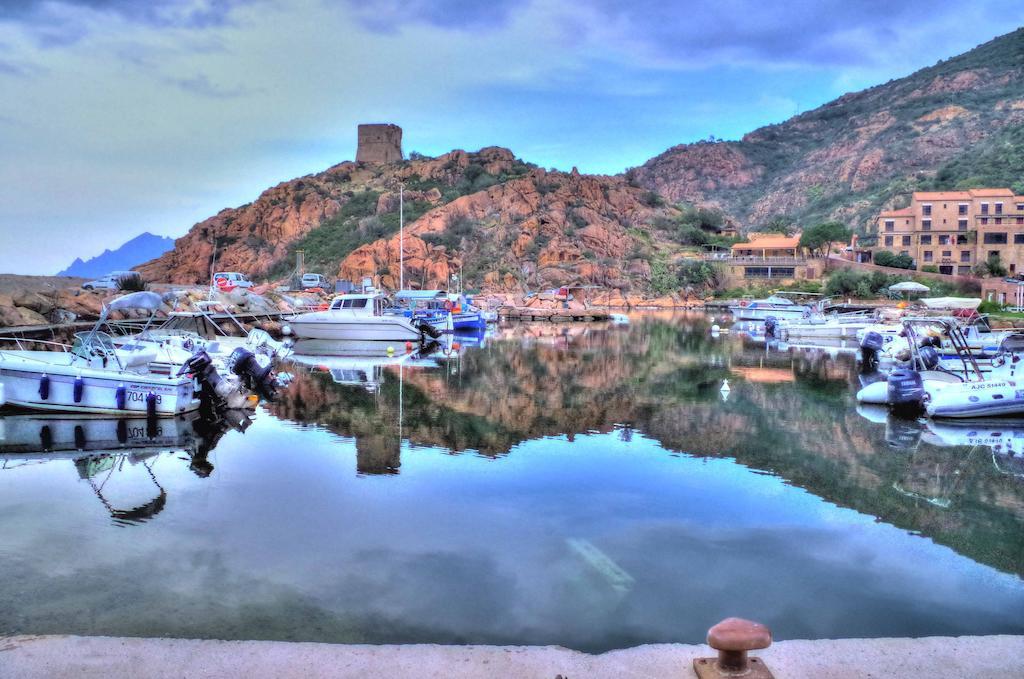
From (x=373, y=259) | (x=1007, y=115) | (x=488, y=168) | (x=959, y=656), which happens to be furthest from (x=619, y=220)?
(x=959, y=656)

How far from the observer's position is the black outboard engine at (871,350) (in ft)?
93.9

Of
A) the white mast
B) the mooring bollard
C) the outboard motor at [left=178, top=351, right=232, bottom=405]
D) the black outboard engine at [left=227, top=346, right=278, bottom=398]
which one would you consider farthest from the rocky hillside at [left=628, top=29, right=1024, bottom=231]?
the mooring bollard

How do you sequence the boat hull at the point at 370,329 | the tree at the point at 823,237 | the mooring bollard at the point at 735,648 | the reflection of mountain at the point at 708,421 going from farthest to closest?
the tree at the point at 823,237
the boat hull at the point at 370,329
the reflection of mountain at the point at 708,421
the mooring bollard at the point at 735,648

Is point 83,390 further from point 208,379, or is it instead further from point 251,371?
point 251,371

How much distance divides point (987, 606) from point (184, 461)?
12.2m

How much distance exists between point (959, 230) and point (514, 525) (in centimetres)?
7640

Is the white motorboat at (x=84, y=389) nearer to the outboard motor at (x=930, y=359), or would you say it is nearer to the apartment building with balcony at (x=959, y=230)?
the outboard motor at (x=930, y=359)

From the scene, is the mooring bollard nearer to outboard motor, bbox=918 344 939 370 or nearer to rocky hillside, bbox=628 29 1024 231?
outboard motor, bbox=918 344 939 370

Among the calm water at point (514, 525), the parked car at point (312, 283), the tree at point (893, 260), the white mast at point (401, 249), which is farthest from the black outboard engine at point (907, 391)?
the tree at point (893, 260)

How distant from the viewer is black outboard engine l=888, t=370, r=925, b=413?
18125 millimetres

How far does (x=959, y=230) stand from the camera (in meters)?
70.8

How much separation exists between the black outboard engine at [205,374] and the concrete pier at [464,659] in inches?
495

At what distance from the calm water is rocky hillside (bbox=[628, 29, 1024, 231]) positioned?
289 ft

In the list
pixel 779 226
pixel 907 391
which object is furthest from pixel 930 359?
pixel 779 226
